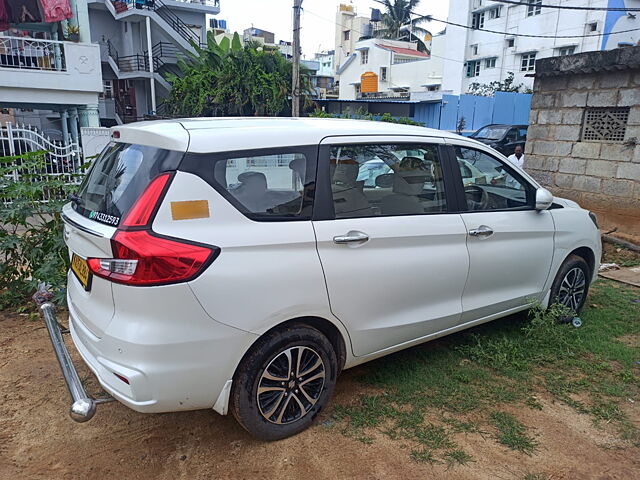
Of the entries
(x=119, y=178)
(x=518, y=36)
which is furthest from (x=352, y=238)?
(x=518, y=36)

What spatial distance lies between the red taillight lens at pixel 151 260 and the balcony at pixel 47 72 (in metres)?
12.1

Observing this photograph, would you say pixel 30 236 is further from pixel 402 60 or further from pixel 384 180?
pixel 402 60

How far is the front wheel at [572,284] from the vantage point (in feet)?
14.0

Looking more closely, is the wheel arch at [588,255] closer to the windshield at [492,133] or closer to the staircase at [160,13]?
the windshield at [492,133]

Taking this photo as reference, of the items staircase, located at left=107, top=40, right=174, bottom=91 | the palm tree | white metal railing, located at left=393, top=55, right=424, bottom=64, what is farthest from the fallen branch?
the palm tree

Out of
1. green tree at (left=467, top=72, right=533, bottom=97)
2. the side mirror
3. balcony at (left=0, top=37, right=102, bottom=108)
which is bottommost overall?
the side mirror

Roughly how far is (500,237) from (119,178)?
259 cm

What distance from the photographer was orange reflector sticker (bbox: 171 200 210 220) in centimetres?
231

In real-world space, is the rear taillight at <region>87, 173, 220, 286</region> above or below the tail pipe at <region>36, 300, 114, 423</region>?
above

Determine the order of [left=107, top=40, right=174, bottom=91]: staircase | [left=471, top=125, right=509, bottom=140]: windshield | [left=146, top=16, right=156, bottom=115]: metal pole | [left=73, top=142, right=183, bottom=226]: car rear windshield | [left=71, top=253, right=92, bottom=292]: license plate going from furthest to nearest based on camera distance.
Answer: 1. [left=107, top=40, right=174, bottom=91]: staircase
2. [left=146, top=16, right=156, bottom=115]: metal pole
3. [left=471, top=125, right=509, bottom=140]: windshield
4. [left=71, top=253, right=92, bottom=292]: license plate
5. [left=73, top=142, right=183, bottom=226]: car rear windshield

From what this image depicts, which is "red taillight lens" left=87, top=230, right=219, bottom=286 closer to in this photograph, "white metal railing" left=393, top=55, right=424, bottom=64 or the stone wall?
the stone wall

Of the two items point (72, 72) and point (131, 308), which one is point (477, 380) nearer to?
point (131, 308)

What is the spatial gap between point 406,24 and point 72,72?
43.8 meters

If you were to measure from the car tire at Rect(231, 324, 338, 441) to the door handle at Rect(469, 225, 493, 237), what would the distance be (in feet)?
4.30
